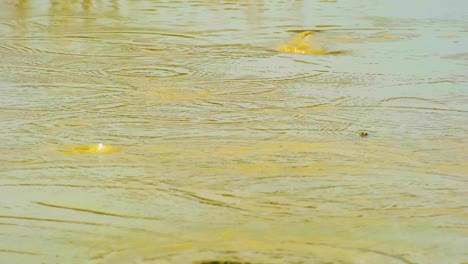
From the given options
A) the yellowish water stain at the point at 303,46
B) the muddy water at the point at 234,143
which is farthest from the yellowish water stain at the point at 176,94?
the yellowish water stain at the point at 303,46

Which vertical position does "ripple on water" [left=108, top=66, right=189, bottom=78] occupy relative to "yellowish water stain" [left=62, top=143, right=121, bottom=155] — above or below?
below

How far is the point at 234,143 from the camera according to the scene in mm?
4098

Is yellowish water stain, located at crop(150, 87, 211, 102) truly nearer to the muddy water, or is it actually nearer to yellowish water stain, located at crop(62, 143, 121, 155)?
the muddy water

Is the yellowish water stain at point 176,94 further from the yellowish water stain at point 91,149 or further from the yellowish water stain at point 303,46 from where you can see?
the yellowish water stain at point 303,46

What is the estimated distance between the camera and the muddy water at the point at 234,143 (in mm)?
3002

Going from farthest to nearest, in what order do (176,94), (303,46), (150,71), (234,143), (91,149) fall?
1. (303,46)
2. (150,71)
3. (176,94)
4. (234,143)
5. (91,149)

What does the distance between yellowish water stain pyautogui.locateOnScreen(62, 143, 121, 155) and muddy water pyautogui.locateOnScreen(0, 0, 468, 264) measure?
12 millimetres

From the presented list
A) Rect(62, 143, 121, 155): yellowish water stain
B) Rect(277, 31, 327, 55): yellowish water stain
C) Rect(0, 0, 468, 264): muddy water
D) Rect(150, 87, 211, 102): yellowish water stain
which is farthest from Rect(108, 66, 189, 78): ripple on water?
Rect(62, 143, 121, 155): yellowish water stain

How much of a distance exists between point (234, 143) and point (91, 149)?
22.1 inches


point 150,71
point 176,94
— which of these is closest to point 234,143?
point 176,94

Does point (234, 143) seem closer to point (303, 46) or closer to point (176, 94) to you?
point (176, 94)

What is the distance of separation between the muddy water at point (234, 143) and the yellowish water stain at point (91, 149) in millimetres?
12

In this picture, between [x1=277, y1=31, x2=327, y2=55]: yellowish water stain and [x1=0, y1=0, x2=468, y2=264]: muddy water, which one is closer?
[x1=0, y1=0, x2=468, y2=264]: muddy water

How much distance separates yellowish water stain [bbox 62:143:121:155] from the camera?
3.94 metres
